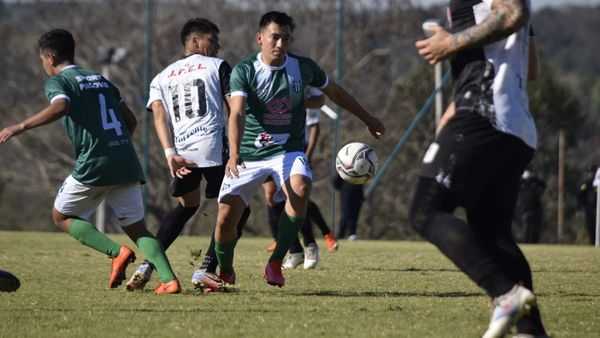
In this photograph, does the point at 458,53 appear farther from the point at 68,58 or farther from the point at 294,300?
the point at 68,58

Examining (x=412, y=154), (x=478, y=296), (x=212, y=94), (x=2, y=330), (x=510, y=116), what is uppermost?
(x=510, y=116)

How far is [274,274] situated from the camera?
26.1 feet

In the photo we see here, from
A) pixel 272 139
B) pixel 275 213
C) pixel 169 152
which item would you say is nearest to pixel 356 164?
pixel 272 139

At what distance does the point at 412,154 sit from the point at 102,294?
2990 centimetres

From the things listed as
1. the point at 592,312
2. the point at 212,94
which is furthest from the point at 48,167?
the point at 592,312

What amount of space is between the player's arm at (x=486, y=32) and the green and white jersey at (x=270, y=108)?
2.77m

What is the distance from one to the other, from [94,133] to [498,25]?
139 inches

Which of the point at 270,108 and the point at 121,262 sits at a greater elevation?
the point at 270,108

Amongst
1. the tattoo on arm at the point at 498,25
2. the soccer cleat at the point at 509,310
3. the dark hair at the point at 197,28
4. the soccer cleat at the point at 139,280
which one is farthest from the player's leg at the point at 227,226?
the soccer cleat at the point at 509,310

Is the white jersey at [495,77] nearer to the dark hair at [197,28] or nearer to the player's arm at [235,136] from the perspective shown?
the player's arm at [235,136]

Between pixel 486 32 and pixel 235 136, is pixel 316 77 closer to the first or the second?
pixel 235 136

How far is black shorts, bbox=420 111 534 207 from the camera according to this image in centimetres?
525

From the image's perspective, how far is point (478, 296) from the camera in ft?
25.8

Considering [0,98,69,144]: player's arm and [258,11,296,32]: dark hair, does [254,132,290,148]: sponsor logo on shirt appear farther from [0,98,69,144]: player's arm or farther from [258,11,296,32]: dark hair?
[0,98,69,144]: player's arm
